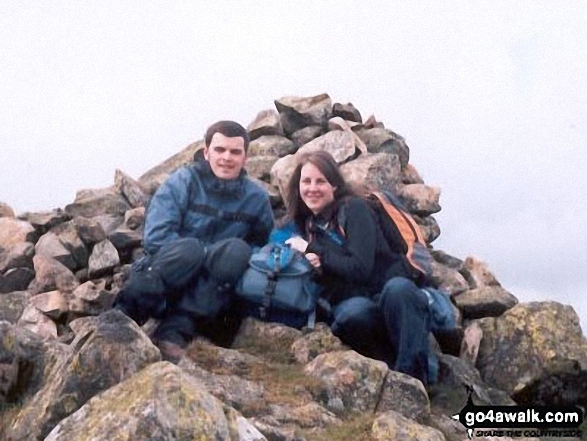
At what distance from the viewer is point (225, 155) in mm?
13281

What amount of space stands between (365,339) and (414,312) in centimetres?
114

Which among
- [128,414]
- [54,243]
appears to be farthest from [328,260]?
[54,243]

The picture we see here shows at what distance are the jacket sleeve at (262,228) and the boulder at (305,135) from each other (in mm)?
8794

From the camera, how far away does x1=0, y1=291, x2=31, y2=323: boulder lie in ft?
55.9

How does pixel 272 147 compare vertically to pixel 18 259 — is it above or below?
above

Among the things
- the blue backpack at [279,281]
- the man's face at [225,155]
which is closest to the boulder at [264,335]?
the blue backpack at [279,281]

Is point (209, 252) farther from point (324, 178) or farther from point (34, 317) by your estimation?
point (34, 317)

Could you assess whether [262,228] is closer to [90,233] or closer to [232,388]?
[232,388]

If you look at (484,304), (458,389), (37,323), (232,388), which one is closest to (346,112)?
(484,304)

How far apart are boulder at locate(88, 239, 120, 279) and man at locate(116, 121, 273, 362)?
13.6 ft

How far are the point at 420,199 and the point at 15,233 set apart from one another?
1002 centimetres

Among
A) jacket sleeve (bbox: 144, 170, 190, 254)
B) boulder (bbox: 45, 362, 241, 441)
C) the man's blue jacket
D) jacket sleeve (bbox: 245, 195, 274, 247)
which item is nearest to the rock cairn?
boulder (bbox: 45, 362, 241, 441)

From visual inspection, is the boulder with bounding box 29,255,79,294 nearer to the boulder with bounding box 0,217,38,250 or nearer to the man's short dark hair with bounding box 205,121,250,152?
the boulder with bounding box 0,217,38,250

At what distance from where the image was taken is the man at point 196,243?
41.6 ft
